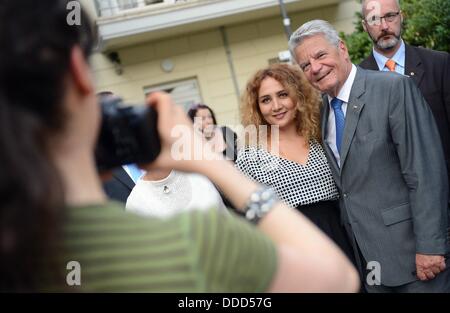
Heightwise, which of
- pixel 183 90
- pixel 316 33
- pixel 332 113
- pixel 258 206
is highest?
pixel 183 90

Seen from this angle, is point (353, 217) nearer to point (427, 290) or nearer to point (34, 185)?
point (427, 290)

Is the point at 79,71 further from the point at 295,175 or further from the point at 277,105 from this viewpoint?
the point at 277,105

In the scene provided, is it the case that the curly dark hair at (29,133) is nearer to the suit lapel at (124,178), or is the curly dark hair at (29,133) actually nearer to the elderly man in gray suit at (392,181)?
the elderly man in gray suit at (392,181)

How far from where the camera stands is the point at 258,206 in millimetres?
949

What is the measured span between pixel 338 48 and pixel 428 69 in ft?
3.13

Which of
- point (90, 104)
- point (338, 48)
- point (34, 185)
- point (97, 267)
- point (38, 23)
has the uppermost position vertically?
point (338, 48)

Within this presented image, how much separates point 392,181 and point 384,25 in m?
1.55

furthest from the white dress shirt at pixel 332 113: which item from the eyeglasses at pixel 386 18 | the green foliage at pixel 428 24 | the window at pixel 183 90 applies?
the window at pixel 183 90

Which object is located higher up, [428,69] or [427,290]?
[428,69]

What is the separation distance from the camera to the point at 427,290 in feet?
7.61

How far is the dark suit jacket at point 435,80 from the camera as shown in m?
3.13

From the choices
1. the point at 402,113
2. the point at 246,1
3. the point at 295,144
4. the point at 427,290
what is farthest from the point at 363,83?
the point at 246,1

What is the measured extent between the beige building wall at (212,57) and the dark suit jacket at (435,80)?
6.08 meters

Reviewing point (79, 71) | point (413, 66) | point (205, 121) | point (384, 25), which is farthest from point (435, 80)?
point (79, 71)
